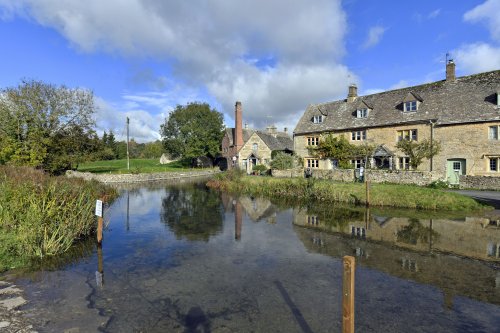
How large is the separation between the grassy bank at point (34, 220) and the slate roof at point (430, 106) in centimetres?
3072

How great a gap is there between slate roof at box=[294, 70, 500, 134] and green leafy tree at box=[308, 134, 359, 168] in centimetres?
182

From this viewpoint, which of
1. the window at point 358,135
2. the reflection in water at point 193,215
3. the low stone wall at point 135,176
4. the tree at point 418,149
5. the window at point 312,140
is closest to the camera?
the reflection in water at point 193,215

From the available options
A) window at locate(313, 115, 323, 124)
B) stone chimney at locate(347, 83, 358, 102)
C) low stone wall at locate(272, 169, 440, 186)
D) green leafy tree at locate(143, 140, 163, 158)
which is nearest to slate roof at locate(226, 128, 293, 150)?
window at locate(313, 115, 323, 124)

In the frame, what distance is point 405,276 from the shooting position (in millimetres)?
9250

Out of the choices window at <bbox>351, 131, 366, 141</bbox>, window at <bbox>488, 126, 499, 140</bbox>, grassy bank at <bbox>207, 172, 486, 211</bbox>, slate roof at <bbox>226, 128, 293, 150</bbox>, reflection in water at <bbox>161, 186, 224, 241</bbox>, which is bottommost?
reflection in water at <bbox>161, 186, 224, 241</bbox>

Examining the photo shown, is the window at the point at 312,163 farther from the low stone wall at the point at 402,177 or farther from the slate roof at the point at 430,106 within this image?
the low stone wall at the point at 402,177

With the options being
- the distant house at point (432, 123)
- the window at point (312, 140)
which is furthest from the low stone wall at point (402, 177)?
the window at point (312, 140)

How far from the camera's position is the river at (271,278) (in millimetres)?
6688

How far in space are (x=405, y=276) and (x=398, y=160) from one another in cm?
2547

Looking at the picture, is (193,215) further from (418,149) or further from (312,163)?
(312,163)

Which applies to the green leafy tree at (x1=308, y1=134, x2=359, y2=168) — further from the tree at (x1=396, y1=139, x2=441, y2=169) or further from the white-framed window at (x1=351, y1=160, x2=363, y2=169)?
the tree at (x1=396, y1=139, x2=441, y2=169)

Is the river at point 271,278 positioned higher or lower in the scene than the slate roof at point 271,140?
lower

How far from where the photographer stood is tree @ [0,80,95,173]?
25.6 meters

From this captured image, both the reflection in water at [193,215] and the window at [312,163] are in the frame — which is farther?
the window at [312,163]
